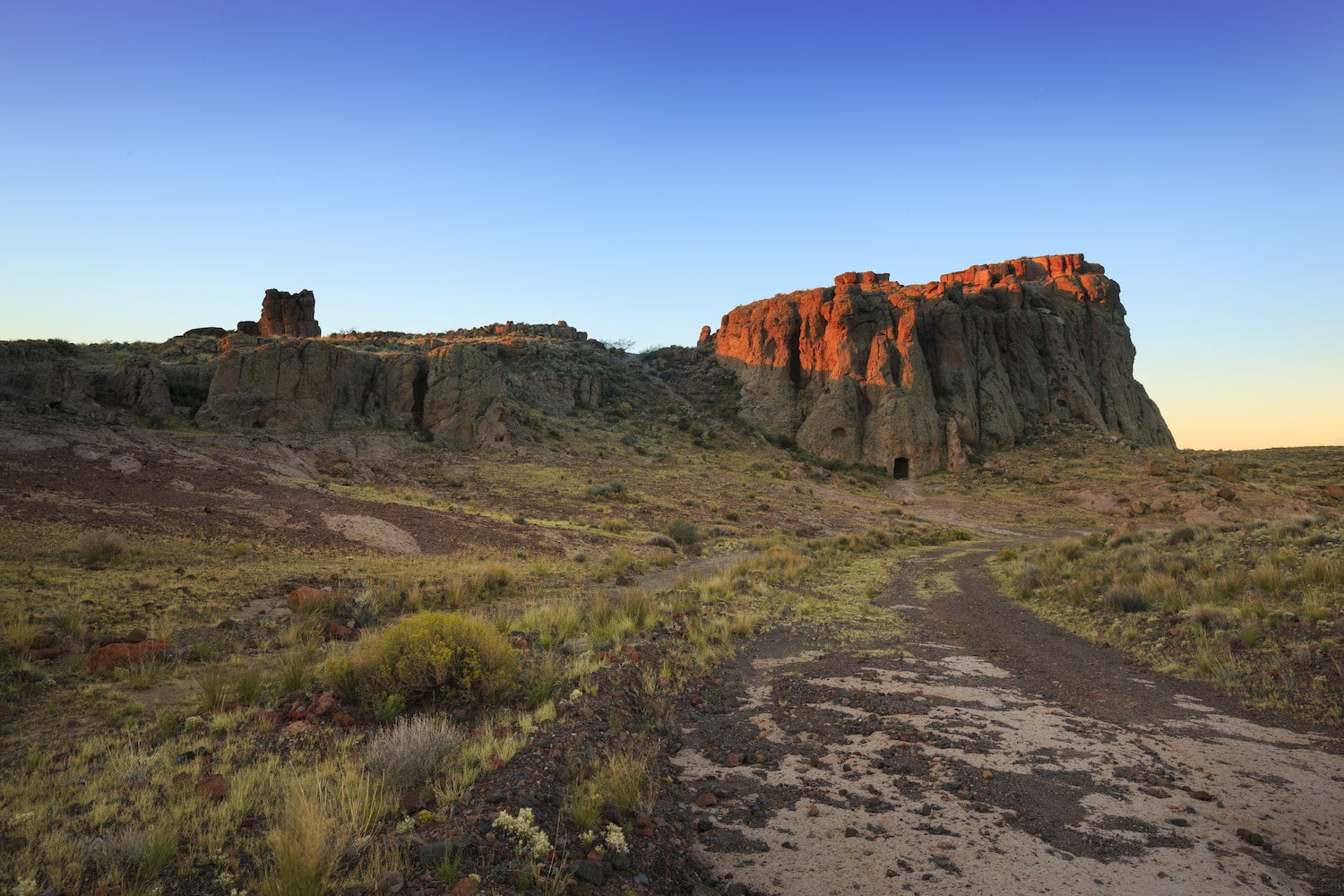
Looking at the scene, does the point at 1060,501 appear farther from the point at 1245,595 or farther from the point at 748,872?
the point at 748,872

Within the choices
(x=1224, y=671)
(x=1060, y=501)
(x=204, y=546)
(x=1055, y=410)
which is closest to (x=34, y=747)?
(x=204, y=546)

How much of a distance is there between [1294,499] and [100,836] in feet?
178

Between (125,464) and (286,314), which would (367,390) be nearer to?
(125,464)

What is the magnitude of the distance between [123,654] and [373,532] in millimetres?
11243

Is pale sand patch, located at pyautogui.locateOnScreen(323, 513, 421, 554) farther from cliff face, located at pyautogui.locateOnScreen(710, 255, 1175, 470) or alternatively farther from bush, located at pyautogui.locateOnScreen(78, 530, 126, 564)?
cliff face, located at pyautogui.locateOnScreen(710, 255, 1175, 470)

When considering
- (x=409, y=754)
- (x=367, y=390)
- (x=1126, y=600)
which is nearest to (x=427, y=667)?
(x=409, y=754)

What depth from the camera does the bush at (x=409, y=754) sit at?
532cm

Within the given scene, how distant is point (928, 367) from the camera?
61.3 meters

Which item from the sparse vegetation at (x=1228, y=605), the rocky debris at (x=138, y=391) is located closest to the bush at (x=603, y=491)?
the sparse vegetation at (x=1228, y=605)

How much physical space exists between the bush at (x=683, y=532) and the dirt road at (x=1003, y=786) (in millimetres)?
16754

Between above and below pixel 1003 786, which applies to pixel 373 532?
below

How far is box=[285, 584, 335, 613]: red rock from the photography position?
12.1 m

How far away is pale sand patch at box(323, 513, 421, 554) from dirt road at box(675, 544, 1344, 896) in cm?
1328

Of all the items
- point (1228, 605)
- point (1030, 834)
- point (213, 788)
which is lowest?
point (213, 788)
